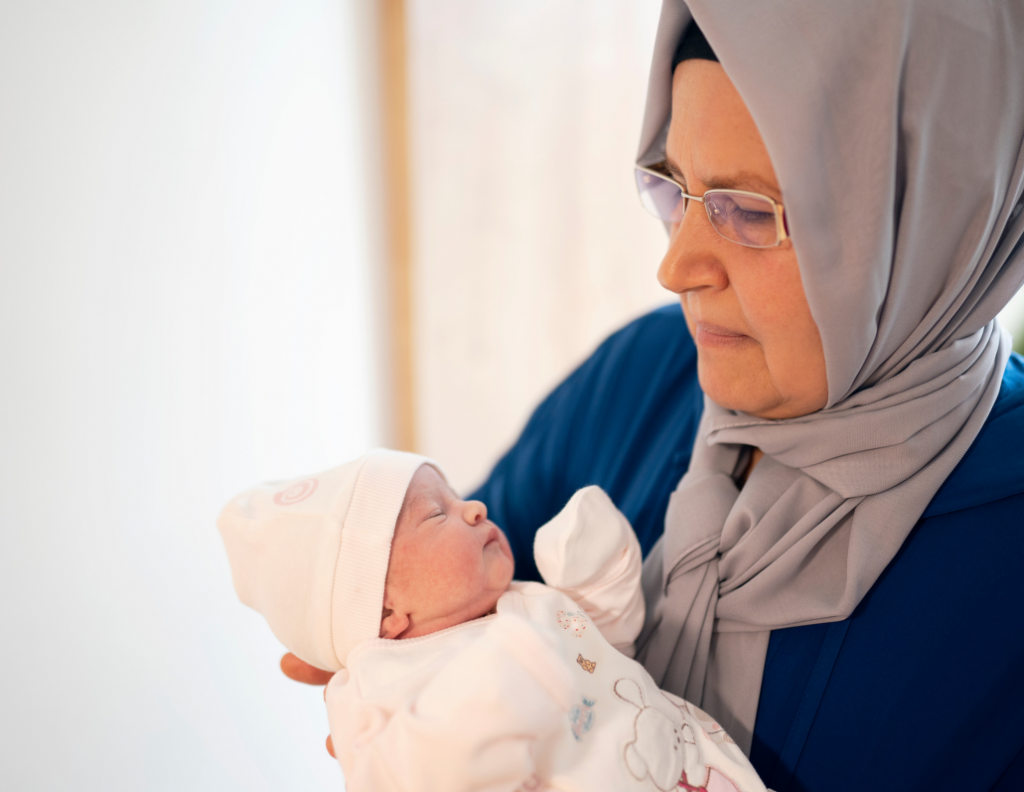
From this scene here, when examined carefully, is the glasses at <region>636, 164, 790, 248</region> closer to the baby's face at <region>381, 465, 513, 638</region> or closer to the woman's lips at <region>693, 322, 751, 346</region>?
the woman's lips at <region>693, 322, 751, 346</region>

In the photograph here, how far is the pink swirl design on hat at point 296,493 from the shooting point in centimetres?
113

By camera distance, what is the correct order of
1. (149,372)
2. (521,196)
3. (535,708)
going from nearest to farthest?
(535,708) < (149,372) < (521,196)

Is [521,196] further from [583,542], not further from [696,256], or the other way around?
[583,542]

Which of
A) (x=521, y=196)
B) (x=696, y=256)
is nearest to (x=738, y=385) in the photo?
(x=696, y=256)

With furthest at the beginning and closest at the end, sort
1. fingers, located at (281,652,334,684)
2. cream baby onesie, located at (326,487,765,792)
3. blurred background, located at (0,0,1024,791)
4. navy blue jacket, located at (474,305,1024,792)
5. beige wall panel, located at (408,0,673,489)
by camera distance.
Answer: beige wall panel, located at (408,0,673,489) < fingers, located at (281,652,334,684) < blurred background, located at (0,0,1024,791) < navy blue jacket, located at (474,305,1024,792) < cream baby onesie, located at (326,487,765,792)

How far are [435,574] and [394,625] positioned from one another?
0.34ft

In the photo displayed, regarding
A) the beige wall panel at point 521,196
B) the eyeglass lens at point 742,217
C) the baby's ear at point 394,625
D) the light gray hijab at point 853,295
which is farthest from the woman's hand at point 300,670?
the beige wall panel at point 521,196

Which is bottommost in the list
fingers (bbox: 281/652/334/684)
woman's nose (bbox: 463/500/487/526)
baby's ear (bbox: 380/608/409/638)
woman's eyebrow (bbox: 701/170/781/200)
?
fingers (bbox: 281/652/334/684)

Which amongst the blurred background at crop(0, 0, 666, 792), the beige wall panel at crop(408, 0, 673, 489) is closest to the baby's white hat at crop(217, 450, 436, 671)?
the blurred background at crop(0, 0, 666, 792)

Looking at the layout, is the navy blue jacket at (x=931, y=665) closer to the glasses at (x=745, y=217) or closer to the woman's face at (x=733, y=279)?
the woman's face at (x=733, y=279)

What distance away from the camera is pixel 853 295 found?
93 centimetres

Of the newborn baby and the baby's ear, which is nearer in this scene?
the newborn baby

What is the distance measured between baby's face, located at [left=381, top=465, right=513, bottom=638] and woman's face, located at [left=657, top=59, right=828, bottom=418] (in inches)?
19.1

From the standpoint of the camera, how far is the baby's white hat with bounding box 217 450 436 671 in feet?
3.43
